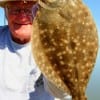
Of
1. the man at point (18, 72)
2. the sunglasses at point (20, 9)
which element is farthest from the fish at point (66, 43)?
the man at point (18, 72)

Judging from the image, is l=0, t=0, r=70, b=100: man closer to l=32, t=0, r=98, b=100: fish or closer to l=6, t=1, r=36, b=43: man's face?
l=6, t=1, r=36, b=43: man's face

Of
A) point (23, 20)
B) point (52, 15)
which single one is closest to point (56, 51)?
point (52, 15)

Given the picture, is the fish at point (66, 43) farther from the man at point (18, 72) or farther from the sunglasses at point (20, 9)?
the man at point (18, 72)

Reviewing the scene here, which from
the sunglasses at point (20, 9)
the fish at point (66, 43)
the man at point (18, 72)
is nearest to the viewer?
the fish at point (66, 43)

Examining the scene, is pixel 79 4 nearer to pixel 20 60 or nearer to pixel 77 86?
pixel 77 86

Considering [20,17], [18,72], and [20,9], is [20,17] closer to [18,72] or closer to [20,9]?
[20,9]

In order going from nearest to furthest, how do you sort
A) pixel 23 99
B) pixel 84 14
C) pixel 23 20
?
pixel 84 14 → pixel 23 20 → pixel 23 99

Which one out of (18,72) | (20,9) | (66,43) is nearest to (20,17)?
(20,9)
